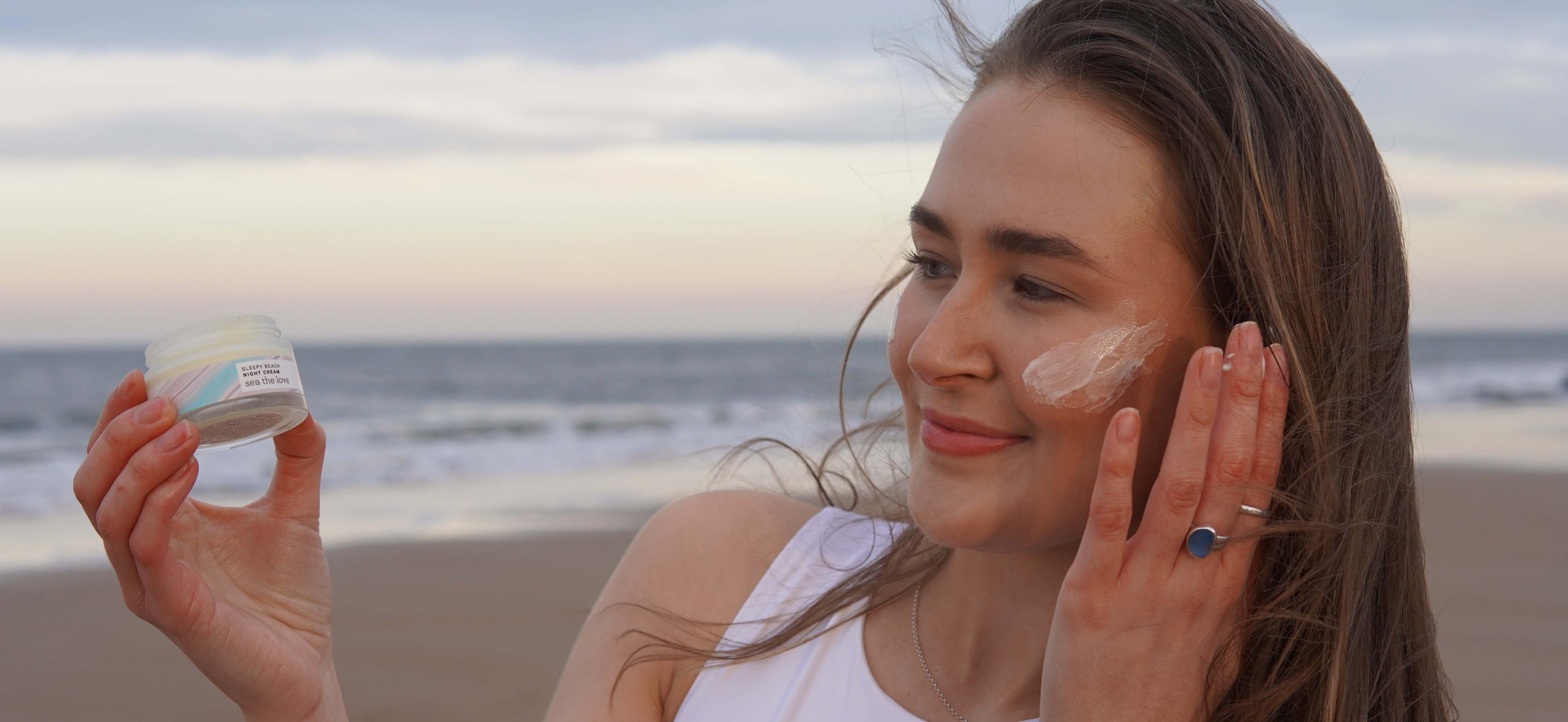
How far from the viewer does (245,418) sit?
6.39 feet

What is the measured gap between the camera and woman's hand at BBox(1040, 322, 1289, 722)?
70.0 inches

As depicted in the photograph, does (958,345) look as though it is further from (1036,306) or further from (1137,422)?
(1137,422)

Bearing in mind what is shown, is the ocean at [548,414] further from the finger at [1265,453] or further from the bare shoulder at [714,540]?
the finger at [1265,453]

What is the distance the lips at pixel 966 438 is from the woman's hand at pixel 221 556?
1.15 meters

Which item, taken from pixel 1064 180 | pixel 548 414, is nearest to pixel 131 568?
pixel 1064 180

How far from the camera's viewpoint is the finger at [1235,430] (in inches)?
70.8

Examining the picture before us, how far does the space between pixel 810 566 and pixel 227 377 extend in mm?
1280

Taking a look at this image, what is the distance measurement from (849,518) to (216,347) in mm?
1472

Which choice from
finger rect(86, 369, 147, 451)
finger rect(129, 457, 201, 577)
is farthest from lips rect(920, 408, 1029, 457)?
finger rect(86, 369, 147, 451)

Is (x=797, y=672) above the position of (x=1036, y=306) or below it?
below

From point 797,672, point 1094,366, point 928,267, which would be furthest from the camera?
point 797,672

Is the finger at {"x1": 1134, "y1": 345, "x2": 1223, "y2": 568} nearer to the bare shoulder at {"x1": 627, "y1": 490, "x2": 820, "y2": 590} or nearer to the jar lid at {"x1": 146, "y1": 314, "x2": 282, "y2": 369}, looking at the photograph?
the bare shoulder at {"x1": 627, "y1": 490, "x2": 820, "y2": 590}

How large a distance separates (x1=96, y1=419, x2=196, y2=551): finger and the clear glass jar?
0.07 metres

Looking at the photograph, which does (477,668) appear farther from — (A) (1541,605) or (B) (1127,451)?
(A) (1541,605)
